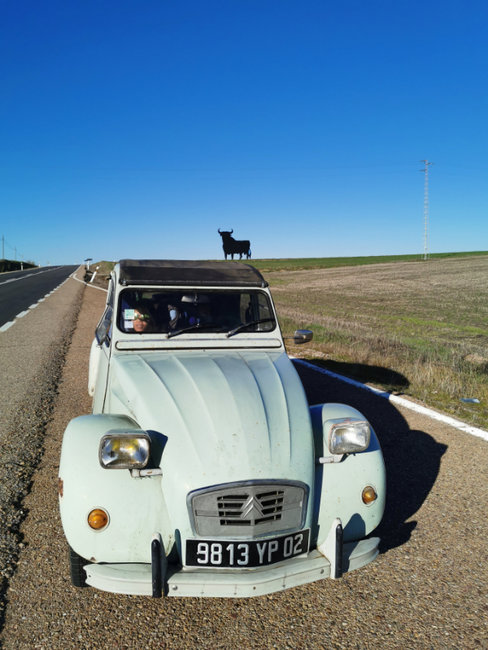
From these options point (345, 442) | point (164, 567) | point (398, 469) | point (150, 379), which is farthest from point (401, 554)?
point (150, 379)

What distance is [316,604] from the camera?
264 cm

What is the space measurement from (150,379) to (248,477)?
3.38 feet

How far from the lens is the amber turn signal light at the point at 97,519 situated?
2.50m

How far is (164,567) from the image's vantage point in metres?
2.34

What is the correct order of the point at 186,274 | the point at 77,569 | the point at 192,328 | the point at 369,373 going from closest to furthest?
the point at 77,569 → the point at 192,328 → the point at 186,274 → the point at 369,373

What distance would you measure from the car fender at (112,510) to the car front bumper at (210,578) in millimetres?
81

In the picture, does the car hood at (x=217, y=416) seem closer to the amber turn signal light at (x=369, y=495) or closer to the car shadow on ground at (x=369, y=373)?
the amber turn signal light at (x=369, y=495)

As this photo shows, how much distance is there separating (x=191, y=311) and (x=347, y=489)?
6.38 ft

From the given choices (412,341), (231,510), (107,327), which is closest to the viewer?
(231,510)

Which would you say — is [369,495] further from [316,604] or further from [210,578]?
[210,578]

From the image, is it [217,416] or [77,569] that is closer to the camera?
[77,569]

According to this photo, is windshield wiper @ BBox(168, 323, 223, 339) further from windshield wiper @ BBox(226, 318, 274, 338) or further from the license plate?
the license plate

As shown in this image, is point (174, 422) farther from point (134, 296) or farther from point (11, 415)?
point (11, 415)

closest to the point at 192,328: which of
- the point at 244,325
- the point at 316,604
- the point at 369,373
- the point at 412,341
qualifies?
the point at 244,325
